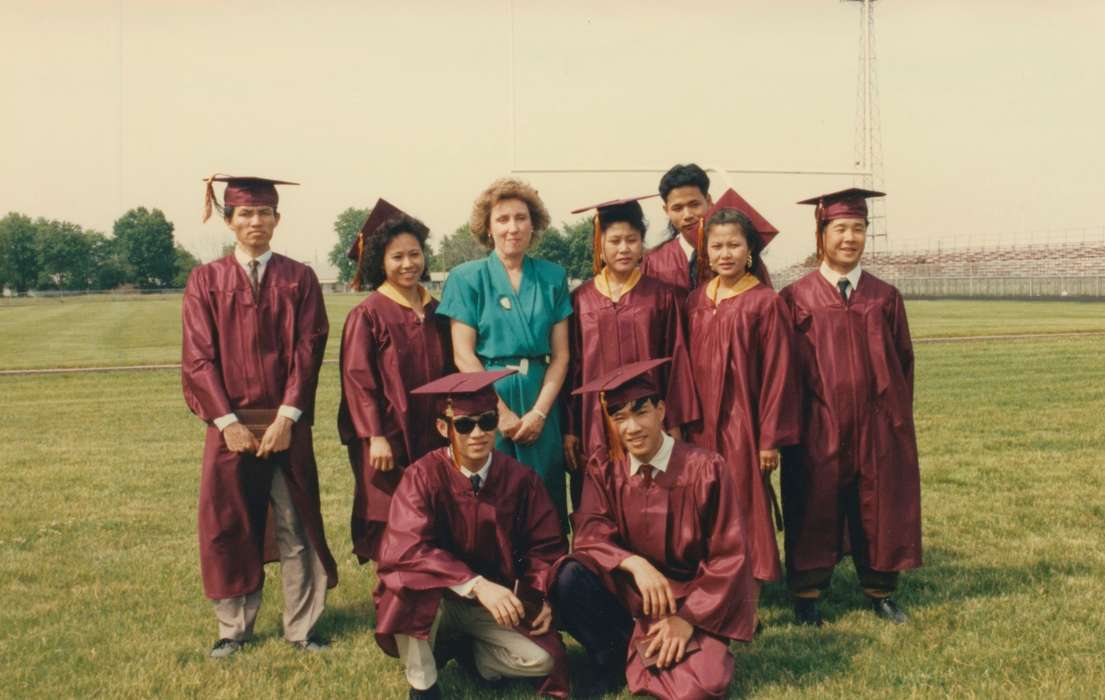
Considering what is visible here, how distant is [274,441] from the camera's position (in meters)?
4.65

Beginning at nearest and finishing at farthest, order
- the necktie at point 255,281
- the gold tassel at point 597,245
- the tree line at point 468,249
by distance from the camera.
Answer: the necktie at point 255,281 < the gold tassel at point 597,245 < the tree line at point 468,249

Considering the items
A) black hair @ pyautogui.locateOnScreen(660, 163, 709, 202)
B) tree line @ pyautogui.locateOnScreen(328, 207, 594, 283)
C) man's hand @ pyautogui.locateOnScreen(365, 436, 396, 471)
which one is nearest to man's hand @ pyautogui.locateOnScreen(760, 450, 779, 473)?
black hair @ pyautogui.locateOnScreen(660, 163, 709, 202)

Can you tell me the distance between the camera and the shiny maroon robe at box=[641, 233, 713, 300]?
17.7ft

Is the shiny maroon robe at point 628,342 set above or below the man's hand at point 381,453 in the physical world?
above

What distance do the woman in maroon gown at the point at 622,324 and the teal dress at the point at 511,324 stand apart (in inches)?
6.7

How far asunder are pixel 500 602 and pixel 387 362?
1386 millimetres

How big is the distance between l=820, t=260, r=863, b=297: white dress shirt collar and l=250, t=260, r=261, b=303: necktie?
2764mm

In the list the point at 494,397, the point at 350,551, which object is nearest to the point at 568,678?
the point at 494,397

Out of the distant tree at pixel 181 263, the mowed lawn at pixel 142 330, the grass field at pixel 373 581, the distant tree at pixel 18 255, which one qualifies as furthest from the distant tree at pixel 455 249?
the grass field at pixel 373 581

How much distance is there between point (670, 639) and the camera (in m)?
4.04

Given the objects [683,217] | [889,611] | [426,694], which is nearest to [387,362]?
[426,694]

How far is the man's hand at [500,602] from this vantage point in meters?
4.02

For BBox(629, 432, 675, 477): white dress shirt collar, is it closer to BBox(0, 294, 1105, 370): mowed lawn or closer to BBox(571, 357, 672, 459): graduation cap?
BBox(571, 357, 672, 459): graduation cap

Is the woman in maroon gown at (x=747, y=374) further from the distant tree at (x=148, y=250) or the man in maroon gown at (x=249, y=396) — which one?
the distant tree at (x=148, y=250)
